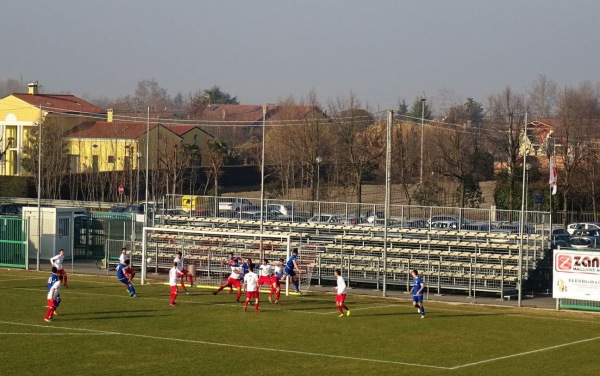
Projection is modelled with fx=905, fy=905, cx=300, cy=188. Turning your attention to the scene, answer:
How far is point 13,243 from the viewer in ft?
160

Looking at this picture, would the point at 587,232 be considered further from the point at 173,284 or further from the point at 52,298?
the point at 52,298

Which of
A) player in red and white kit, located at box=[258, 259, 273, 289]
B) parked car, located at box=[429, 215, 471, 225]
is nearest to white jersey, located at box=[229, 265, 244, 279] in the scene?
player in red and white kit, located at box=[258, 259, 273, 289]

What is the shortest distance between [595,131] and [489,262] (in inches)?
1501

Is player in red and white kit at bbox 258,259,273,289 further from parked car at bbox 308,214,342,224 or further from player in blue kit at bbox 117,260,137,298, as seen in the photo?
parked car at bbox 308,214,342,224

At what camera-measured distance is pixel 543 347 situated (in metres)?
26.7

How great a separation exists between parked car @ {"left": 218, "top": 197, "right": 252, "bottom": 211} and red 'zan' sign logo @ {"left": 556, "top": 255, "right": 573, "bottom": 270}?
19502 millimetres

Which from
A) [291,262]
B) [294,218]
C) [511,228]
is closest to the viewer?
[291,262]

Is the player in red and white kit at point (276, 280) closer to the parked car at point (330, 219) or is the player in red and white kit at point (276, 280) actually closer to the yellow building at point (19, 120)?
the parked car at point (330, 219)

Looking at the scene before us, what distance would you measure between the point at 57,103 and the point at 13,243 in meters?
60.7

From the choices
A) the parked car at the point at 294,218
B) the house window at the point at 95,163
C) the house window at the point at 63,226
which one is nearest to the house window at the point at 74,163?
the house window at the point at 95,163

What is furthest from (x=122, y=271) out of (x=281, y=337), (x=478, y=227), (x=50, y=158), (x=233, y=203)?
(x=50, y=158)

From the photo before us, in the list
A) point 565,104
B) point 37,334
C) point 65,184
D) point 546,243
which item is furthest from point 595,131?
Answer: point 37,334

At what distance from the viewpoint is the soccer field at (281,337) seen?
74.5 feet

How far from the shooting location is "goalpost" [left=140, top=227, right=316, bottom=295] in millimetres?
41375
